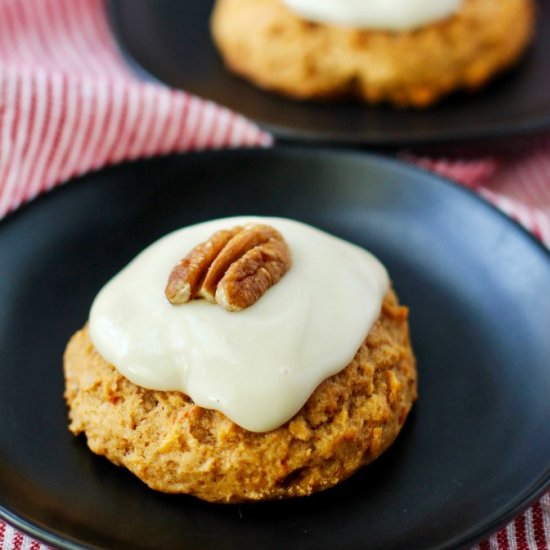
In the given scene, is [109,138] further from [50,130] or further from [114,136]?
[50,130]

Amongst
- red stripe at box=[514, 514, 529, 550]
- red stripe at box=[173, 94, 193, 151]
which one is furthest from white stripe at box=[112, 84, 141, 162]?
red stripe at box=[514, 514, 529, 550]

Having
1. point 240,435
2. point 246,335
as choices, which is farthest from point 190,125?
point 240,435

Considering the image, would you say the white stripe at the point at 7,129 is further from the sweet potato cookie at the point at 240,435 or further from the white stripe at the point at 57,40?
the sweet potato cookie at the point at 240,435

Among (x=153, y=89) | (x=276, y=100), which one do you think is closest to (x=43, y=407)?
(x=153, y=89)

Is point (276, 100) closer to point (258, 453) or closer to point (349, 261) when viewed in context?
point (349, 261)

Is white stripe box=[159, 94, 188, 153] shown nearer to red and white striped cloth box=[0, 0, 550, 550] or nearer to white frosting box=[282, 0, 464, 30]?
red and white striped cloth box=[0, 0, 550, 550]

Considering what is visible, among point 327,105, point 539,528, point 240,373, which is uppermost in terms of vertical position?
point 240,373
